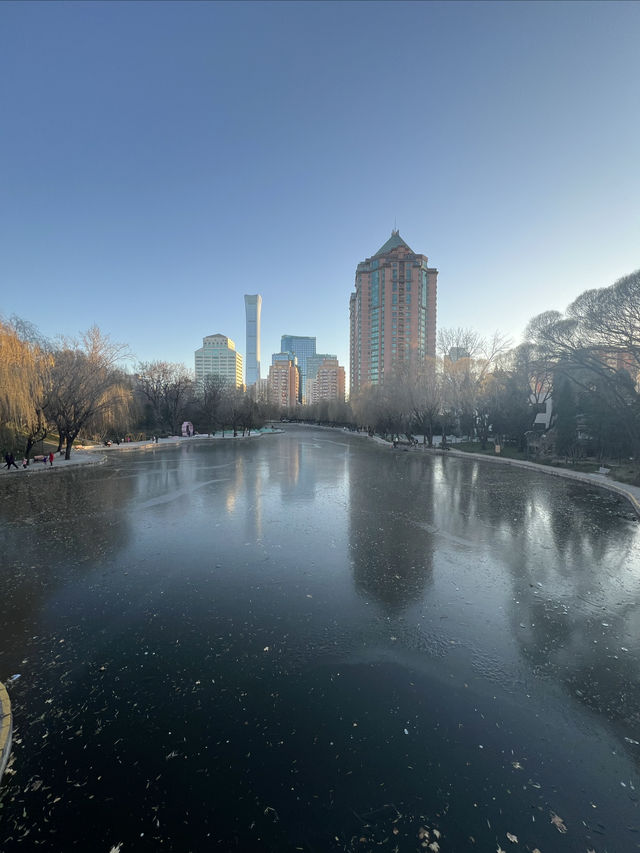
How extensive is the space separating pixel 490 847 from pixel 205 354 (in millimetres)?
158608

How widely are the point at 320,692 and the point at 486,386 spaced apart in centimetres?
3430

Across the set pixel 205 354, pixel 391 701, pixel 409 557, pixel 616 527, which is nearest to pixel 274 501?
pixel 409 557

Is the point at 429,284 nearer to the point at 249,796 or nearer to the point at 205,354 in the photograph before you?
the point at 205,354

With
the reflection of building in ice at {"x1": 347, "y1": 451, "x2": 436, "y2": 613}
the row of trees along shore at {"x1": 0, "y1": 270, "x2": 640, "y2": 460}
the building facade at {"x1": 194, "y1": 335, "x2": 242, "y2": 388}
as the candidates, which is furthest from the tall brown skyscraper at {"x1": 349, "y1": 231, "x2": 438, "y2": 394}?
the reflection of building in ice at {"x1": 347, "y1": 451, "x2": 436, "y2": 613}

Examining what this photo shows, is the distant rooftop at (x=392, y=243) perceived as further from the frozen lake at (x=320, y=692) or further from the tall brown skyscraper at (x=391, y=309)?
the frozen lake at (x=320, y=692)

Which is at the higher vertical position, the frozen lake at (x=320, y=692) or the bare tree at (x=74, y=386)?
the bare tree at (x=74, y=386)

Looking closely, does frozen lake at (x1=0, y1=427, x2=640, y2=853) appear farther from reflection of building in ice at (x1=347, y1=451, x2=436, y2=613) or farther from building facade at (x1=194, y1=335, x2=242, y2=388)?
building facade at (x1=194, y1=335, x2=242, y2=388)

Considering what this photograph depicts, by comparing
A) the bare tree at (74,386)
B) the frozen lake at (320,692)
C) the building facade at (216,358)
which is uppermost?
the building facade at (216,358)

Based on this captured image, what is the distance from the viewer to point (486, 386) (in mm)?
33594

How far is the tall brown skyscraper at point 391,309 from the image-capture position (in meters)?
108

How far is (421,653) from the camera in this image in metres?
4.21

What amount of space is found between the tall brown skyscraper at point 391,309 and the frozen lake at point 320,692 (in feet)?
326

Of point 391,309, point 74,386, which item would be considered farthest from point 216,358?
point 74,386

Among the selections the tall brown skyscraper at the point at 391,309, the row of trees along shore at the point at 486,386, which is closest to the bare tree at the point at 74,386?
the row of trees along shore at the point at 486,386
